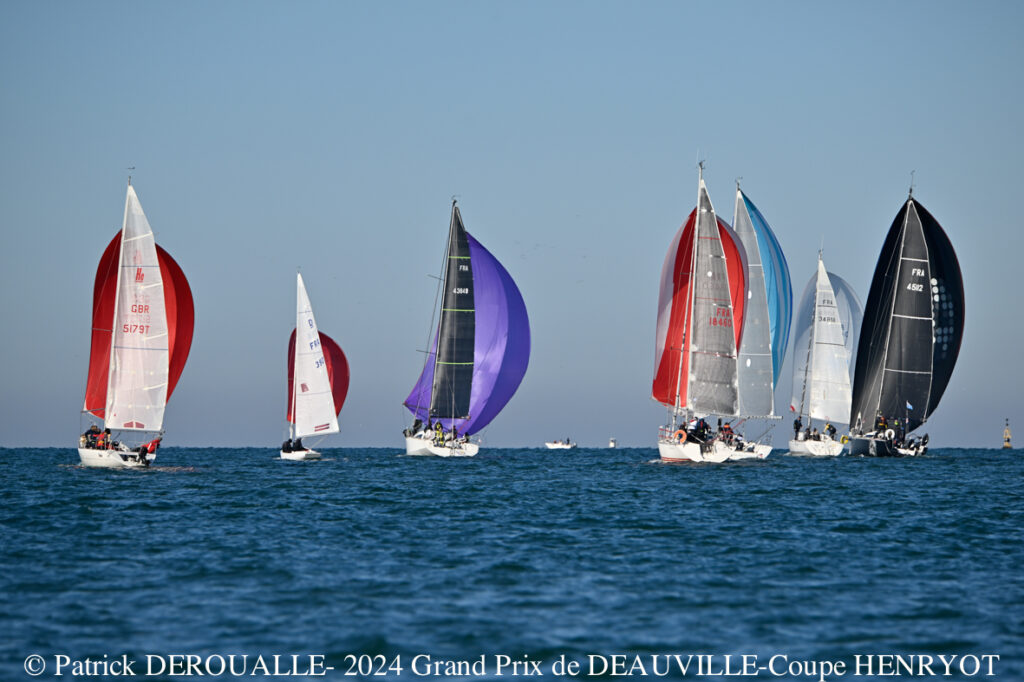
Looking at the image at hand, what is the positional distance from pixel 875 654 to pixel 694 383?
33515 millimetres

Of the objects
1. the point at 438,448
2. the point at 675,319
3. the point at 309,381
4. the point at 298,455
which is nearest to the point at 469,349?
the point at 438,448

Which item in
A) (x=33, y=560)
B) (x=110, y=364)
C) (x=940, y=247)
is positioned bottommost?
(x=33, y=560)

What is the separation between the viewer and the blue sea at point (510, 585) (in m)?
12.4

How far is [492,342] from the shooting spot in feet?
188

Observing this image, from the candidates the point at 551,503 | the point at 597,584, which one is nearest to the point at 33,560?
the point at 597,584

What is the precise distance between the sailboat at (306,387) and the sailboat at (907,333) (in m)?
26.2

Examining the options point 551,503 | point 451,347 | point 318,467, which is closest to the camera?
point 551,503

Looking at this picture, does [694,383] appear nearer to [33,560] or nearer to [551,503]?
[551,503]

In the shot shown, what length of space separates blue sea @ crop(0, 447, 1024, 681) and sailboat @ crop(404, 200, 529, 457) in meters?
25.5

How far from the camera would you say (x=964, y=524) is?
81.4ft

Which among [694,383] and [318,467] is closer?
[694,383]

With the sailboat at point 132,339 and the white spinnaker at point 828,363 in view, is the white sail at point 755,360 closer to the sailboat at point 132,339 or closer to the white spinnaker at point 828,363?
the white spinnaker at point 828,363

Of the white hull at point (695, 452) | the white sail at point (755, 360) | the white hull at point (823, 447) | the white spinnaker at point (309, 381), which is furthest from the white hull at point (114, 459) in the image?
the white hull at point (823, 447)

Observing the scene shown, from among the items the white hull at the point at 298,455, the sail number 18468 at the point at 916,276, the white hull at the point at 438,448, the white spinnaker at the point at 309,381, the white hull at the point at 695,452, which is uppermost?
the sail number 18468 at the point at 916,276
